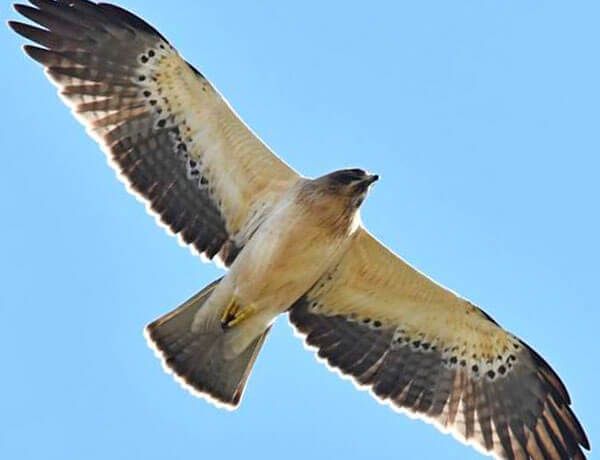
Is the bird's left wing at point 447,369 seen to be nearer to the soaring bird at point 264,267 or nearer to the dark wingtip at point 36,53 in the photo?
the soaring bird at point 264,267

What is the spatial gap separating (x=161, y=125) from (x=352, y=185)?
1877 mm

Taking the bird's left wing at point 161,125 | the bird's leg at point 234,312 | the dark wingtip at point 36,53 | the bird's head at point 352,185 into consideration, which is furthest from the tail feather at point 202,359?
the dark wingtip at point 36,53

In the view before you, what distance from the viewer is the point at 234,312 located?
1680 cm

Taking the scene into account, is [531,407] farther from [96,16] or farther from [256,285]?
[96,16]

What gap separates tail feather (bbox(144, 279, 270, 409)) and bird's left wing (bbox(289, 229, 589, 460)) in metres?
0.79

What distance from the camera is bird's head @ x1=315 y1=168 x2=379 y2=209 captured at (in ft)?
54.5

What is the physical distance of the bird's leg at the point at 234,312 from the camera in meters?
16.8

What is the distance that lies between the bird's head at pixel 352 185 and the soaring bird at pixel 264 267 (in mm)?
12

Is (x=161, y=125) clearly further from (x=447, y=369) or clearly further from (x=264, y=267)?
(x=447, y=369)

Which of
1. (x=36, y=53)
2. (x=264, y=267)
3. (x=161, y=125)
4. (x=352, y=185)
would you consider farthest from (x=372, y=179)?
(x=36, y=53)

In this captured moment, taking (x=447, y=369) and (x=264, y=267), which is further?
(x=447, y=369)

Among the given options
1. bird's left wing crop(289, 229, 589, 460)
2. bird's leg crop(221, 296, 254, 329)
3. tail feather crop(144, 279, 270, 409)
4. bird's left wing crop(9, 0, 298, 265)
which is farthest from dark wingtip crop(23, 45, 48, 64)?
bird's left wing crop(289, 229, 589, 460)

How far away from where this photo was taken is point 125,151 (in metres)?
17.1

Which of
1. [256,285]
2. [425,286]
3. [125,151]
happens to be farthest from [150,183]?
[425,286]
